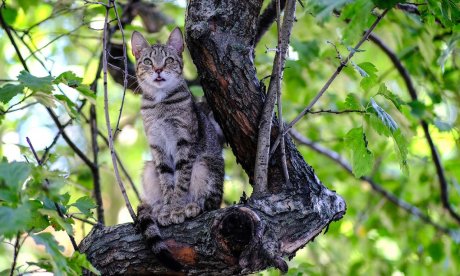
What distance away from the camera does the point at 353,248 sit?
7242mm

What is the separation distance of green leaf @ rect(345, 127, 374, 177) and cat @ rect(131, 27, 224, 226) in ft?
3.30

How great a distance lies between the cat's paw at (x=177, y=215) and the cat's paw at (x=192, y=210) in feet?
0.10

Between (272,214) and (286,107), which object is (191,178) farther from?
(286,107)

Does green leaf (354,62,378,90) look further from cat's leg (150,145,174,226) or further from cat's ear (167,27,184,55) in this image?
cat's ear (167,27,184,55)

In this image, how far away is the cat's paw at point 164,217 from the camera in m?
3.73

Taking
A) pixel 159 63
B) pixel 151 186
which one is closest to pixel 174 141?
pixel 151 186

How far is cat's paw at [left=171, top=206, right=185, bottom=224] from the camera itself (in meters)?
3.73

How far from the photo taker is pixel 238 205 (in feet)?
11.0

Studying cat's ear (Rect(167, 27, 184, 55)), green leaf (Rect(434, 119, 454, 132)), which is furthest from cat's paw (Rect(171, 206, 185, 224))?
green leaf (Rect(434, 119, 454, 132))

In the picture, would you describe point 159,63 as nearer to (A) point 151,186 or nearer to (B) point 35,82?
(A) point 151,186

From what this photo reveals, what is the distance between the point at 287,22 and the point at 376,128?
727 millimetres

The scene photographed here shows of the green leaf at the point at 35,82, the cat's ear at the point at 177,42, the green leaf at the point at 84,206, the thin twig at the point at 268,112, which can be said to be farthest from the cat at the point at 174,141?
the green leaf at the point at 35,82

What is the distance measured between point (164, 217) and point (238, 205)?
2.13 feet

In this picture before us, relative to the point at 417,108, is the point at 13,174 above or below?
below
